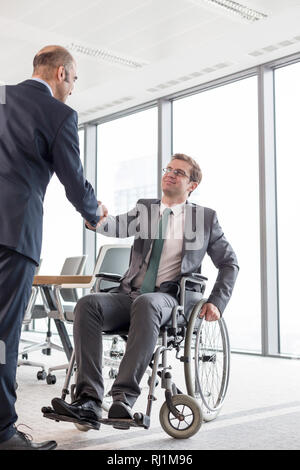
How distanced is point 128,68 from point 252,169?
1.66m

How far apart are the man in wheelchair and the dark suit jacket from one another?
46 cm

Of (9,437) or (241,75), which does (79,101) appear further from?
(9,437)

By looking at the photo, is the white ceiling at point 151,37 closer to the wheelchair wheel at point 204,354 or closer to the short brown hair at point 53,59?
the short brown hair at point 53,59

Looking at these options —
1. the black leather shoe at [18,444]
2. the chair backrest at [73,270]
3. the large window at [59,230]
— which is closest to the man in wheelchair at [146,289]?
the black leather shoe at [18,444]

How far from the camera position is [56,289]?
3.82 meters

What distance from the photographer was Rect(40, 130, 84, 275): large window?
8.05 metres

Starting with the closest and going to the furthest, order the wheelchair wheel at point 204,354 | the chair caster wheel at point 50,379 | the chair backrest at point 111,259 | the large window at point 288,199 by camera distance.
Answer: the wheelchair wheel at point 204,354 → the chair backrest at point 111,259 → the chair caster wheel at point 50,379 → the large window at point 288,199

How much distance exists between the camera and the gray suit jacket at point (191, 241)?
2469 millimetres

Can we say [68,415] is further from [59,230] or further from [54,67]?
[59,230]

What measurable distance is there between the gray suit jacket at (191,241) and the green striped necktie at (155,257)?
3 cm

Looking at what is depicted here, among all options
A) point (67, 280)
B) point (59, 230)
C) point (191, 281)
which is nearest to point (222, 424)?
point (191, 281)

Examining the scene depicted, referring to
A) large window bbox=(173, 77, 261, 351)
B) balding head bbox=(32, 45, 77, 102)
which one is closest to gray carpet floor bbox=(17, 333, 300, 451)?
balding head bbox=(32, 45, 77, 102)

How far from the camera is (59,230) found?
8.28m

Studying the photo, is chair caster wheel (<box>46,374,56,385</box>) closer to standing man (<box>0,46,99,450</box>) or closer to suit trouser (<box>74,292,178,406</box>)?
suit trouser (<box>74,292,178,406</box>)
